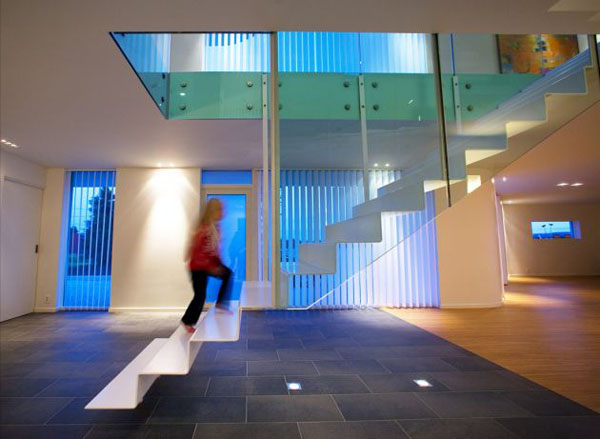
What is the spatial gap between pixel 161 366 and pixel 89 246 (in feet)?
17.9

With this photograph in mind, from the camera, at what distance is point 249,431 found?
7.39ft

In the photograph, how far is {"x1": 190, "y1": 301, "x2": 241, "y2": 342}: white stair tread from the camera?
2.04 m

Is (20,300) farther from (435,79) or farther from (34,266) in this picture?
(435,79)

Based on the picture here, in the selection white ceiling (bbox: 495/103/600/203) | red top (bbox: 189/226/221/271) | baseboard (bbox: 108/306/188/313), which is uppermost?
white ceiling (bbox: 495/103/600/203)

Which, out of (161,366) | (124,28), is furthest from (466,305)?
(124,28)

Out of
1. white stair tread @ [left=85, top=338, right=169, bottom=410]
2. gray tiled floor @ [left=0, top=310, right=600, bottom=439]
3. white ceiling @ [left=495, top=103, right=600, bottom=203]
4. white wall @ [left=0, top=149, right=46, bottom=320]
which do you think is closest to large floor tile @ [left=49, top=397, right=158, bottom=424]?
gray tiled floor @ [left=0, top=310, right=600, bottom=439]

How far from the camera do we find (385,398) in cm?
272

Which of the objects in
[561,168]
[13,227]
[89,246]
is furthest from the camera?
[561,168]

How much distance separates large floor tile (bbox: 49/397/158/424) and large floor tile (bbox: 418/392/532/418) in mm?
2253

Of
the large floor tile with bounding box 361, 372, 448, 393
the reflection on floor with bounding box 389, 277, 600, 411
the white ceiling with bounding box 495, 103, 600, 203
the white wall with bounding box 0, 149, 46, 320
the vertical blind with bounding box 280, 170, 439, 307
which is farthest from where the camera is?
the white wall with bounding box 0, 149, 46, 320

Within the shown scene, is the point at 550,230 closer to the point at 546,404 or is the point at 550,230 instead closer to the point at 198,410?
the point at 546,404

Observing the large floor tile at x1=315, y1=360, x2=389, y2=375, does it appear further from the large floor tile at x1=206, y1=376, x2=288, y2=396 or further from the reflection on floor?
the reflection on floor

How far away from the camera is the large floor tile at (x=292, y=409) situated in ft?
7.95

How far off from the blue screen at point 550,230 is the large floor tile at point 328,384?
1367 cm
